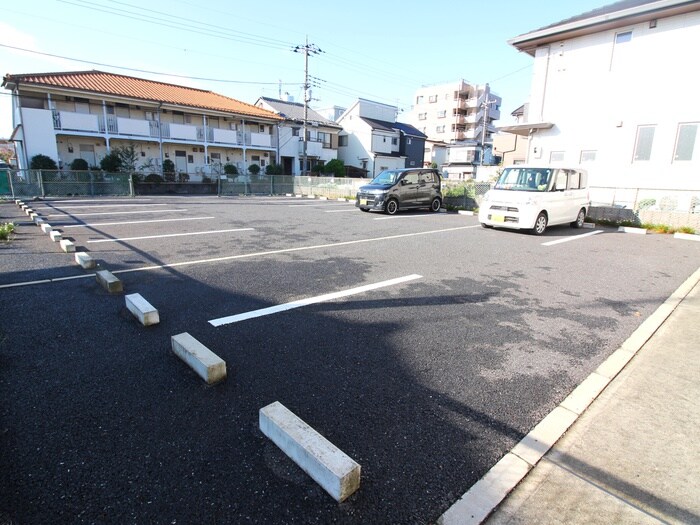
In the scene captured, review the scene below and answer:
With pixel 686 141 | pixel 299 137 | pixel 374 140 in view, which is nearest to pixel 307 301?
pixel 686 141

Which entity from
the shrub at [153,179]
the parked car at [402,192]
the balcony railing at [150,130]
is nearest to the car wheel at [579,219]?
the parked car at [402,192]

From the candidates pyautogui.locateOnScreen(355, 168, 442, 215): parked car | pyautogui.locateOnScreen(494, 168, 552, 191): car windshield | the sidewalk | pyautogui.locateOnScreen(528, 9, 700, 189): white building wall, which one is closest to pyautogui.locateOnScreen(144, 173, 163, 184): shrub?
pyautogui.locateOnScreen(355, 168, 442, 215): parked car

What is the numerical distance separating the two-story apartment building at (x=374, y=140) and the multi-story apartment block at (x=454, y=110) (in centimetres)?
1455

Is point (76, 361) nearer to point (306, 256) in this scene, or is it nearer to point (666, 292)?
point (306, 256)

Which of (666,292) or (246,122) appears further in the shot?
(246,122)

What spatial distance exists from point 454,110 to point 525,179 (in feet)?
160

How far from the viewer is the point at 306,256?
255 inches

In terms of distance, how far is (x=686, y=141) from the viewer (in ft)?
39.4

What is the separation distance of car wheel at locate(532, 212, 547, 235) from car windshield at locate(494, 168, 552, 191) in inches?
26.7

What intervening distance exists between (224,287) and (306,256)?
80.0 inches

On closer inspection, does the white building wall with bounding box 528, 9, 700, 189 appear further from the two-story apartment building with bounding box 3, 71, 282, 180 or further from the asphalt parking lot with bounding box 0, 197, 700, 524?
the two-story apartment building with bounding box 3, 71, 282, 180

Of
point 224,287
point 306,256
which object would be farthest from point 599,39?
point 224,287

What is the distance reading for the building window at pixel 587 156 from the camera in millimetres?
13898

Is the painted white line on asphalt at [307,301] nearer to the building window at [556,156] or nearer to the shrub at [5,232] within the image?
the shrub at [5,232]
